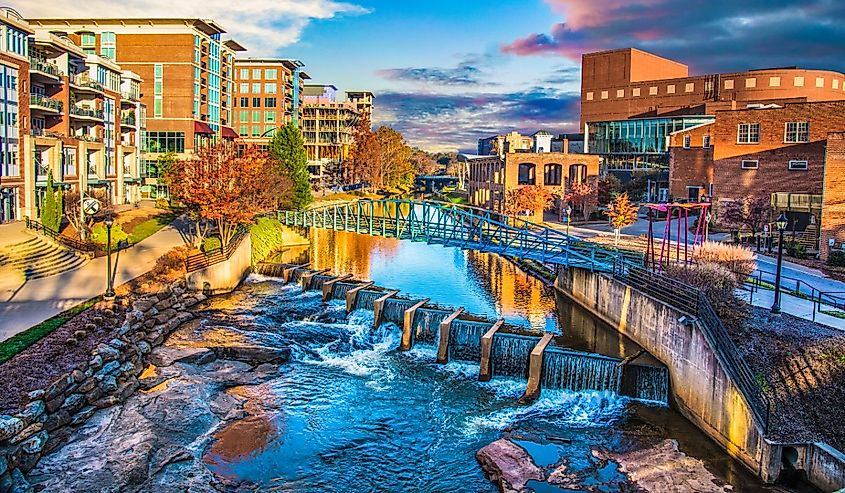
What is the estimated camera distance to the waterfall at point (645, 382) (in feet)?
73.4

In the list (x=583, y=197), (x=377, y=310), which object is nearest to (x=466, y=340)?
(x=377, y=310)

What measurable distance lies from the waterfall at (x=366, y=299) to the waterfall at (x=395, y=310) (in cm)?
145

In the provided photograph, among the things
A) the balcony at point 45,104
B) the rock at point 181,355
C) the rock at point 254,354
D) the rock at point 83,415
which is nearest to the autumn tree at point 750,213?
the rock at point 254,354

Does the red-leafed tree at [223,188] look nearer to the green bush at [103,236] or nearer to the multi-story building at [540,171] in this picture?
the green bush at [103,236]

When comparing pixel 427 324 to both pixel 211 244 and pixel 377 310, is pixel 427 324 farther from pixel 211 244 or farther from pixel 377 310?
pixel 211 244

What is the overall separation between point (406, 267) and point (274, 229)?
11.2m

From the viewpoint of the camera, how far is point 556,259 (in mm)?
33562

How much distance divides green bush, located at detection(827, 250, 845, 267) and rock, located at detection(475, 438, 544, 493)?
76.5 feet

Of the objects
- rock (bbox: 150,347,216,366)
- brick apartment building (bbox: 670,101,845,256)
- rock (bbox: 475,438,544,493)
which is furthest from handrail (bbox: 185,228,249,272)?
brick apartment building (bbox: 670,101,845,256)

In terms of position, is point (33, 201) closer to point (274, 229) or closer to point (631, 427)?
point (274, 229)

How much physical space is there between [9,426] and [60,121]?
4248cm

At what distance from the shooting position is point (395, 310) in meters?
30.8

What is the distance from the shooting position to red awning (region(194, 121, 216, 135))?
77375 mm

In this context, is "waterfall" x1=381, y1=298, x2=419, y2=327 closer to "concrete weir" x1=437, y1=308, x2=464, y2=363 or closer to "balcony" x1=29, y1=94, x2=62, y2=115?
"concrete weir" x1=437, y1=308, x2=464, y2=363
